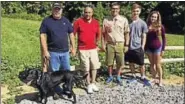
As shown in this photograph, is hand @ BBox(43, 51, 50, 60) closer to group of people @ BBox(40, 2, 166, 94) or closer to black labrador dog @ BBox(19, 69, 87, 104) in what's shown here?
group of people @ BBox(40, 2, 166, 94)

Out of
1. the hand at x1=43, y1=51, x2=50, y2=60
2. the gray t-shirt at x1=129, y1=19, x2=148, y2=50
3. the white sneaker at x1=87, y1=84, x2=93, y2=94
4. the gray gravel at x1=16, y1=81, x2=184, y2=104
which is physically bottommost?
the gray gravel at x1=16, y1=81, x2=184, y2=104

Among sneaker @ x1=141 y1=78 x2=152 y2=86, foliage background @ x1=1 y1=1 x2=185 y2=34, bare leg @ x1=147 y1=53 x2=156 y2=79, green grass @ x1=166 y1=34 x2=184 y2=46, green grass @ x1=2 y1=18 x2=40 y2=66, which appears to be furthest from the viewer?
foliage background @ x1=1 y1=1 x2=185 y2=34

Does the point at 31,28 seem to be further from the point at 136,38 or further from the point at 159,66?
the point at 159,66

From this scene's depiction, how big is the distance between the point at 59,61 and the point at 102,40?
1.13 metres

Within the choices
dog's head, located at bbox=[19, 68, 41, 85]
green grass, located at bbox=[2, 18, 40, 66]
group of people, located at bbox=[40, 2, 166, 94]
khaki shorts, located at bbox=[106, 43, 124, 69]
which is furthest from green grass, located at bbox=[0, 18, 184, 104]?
khaki shorts, located at bbox=[106, 43, 124, 69]

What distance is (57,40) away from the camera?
8008 millimetres

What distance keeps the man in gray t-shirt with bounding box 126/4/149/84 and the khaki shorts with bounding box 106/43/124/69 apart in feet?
0.78

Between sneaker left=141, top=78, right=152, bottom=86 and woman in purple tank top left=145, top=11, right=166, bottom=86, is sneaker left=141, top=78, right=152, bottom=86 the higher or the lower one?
the lower one

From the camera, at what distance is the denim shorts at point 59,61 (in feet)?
26.7

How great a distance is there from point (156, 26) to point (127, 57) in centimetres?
88

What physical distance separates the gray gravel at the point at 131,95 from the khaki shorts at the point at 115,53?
1.54 feet

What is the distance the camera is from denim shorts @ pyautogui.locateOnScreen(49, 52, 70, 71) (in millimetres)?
8125

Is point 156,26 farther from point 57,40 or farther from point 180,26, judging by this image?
point 180,26

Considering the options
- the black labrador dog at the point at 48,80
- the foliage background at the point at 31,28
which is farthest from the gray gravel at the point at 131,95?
the foliage background at the point at 31,28
